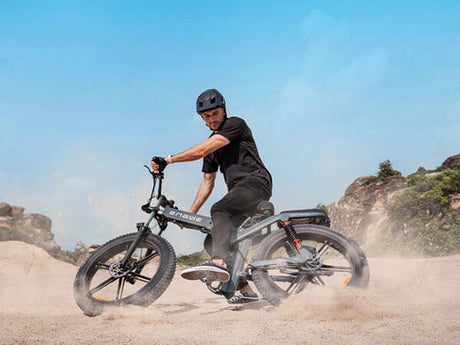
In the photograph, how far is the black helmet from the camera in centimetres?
472

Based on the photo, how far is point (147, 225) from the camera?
4539mm

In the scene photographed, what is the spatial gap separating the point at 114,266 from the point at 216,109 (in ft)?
7.43

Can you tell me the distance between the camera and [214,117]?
483 centimetres

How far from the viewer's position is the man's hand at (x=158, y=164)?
4398 mm

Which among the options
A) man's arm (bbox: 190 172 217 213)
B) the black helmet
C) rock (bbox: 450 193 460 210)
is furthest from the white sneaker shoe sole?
rock (bbox: 450 193 460 210)

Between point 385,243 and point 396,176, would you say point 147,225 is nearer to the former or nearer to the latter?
point 385,243

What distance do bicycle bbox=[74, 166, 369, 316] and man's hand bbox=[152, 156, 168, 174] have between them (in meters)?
0.13

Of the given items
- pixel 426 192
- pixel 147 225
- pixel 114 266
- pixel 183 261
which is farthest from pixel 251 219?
pixel 426 192

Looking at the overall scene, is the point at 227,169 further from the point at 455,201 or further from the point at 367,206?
the point at 367,206

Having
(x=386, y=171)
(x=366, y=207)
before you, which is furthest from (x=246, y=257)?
(x=386, y=171)

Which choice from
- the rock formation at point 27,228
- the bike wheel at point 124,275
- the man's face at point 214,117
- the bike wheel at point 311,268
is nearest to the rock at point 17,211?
the rock formation at point 27,228

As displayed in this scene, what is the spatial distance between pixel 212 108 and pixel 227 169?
0.80 metres

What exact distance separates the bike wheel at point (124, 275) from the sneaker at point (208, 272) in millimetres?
212

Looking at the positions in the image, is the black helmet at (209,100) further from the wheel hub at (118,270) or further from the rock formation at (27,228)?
the rock formation at (27,228)
